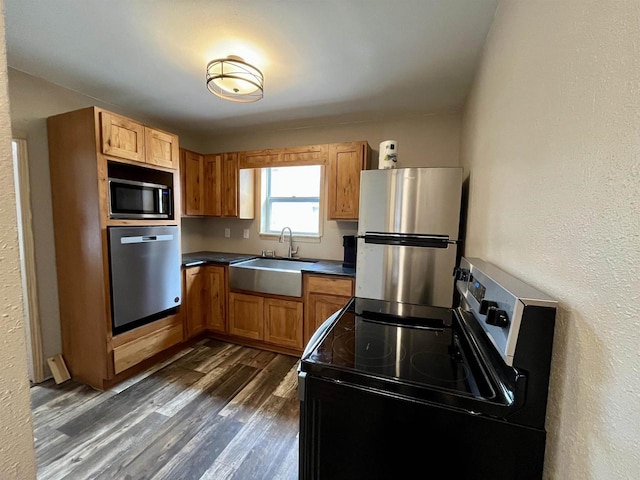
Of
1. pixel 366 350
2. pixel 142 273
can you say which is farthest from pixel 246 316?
pixel 366 350

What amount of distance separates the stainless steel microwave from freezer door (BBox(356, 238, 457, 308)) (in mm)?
1813

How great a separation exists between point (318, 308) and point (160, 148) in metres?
2.03

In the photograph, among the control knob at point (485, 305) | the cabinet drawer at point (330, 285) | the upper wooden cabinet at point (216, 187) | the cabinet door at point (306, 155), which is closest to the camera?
the control knob at point (485, 305)

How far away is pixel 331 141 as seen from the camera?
3037 millimetres

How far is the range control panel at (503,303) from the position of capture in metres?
0.62

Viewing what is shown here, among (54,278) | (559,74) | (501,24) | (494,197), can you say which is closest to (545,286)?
(559,74)

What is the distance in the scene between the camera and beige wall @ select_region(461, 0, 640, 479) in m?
0.44

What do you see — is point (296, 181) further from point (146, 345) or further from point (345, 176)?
point (146, 345)

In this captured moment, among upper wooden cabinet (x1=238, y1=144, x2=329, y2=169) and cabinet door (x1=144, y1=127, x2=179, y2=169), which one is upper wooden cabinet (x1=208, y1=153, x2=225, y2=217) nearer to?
upper wooden cabinet (x1=238, y1=144, x2=329, y2=169)

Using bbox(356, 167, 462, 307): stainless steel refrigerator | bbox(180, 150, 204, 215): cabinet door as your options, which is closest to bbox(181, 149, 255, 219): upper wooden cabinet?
bbox(180, 150, 204, 215): cabinet door

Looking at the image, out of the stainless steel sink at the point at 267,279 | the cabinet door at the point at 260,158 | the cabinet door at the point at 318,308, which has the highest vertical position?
the cabinet door at the point at 260,158

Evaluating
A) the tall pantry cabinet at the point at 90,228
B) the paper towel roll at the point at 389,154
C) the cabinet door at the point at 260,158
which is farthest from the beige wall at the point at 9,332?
the cabinet door at the point at 260,158

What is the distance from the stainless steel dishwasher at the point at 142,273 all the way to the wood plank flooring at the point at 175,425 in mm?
554

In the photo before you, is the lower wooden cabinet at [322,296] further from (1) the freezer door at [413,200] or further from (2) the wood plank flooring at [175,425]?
(1) the freezer door at [413,200]
